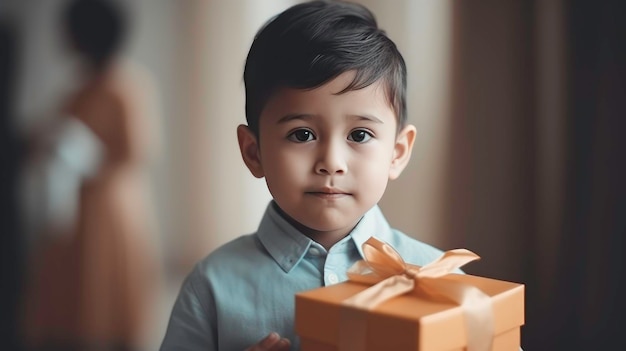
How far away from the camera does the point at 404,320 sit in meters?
0.58

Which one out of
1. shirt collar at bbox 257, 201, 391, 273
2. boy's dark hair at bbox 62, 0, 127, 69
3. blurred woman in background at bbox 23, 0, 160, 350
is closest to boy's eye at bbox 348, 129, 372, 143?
shirt collar at bbox 257, 201, 391, 273

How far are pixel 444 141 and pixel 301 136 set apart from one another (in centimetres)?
82

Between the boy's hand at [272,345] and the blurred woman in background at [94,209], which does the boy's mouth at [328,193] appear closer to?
the boy's hand at [272,345]

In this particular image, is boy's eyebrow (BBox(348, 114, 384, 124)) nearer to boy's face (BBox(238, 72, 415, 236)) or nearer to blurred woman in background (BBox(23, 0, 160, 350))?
boy's face (BBox(238, 72, 415, 236))

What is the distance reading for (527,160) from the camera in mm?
1405

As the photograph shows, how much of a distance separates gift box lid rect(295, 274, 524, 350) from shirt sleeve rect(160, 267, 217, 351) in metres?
0.19

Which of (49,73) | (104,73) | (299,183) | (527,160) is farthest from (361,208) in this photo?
(49,73)

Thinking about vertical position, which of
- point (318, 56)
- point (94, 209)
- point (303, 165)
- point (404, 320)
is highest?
point (318, 56)

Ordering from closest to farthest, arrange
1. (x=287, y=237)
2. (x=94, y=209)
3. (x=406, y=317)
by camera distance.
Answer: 1. (x=406, y=317)
2. (x=287, y=237)
3. (x=94, y=209)

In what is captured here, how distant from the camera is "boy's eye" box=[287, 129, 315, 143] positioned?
754mm

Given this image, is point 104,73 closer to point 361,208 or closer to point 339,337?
point 361,208

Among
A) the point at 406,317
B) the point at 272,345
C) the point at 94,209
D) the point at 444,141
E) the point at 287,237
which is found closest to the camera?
the point at 406,317

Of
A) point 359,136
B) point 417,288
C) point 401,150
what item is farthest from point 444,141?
point 417,288

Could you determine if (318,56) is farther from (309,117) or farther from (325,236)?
(325,236)
